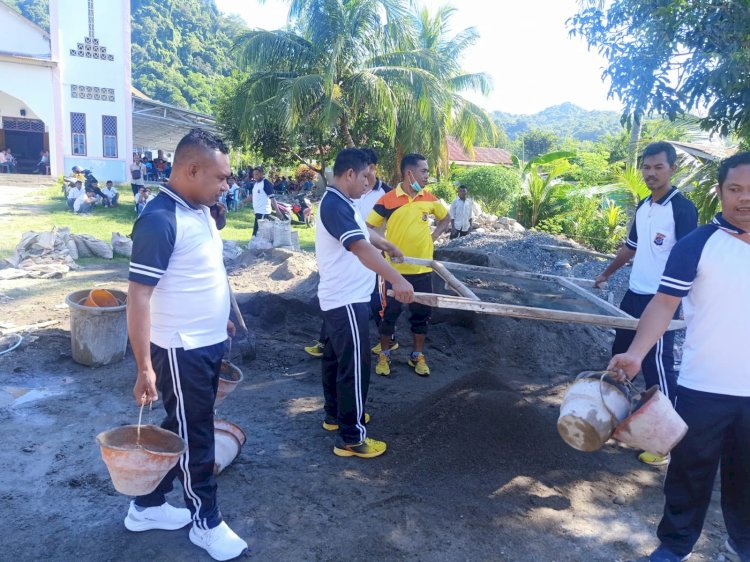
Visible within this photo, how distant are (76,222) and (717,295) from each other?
14254mm

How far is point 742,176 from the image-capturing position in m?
2.31

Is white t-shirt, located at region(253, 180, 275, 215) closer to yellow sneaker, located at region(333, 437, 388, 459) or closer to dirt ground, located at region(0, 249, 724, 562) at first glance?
dirt ground, located at region(0, 249, 724, 562)

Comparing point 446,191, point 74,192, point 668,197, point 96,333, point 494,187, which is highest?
point 668,197

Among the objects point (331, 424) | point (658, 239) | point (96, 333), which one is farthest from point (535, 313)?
point (96, 333)

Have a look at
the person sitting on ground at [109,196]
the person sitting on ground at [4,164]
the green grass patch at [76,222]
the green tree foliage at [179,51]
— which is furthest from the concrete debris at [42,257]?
the green tree foliage at [179,51]

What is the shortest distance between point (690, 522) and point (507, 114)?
5766 inches

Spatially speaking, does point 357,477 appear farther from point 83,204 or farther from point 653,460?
point 83,204

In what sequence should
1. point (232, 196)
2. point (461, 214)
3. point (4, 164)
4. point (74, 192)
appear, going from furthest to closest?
point (4, 164) → point (232, 196) → point (74, 192) → point (461, 214)

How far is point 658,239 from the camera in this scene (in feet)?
12.1

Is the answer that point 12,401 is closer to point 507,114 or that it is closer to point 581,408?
point 581,408

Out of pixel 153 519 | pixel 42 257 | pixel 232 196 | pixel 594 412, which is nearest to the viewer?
pixel 594 412

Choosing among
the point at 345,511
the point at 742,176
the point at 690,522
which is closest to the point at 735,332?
the point at 742,176

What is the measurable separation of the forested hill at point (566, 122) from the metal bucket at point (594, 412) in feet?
234

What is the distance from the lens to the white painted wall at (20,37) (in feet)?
78.0
